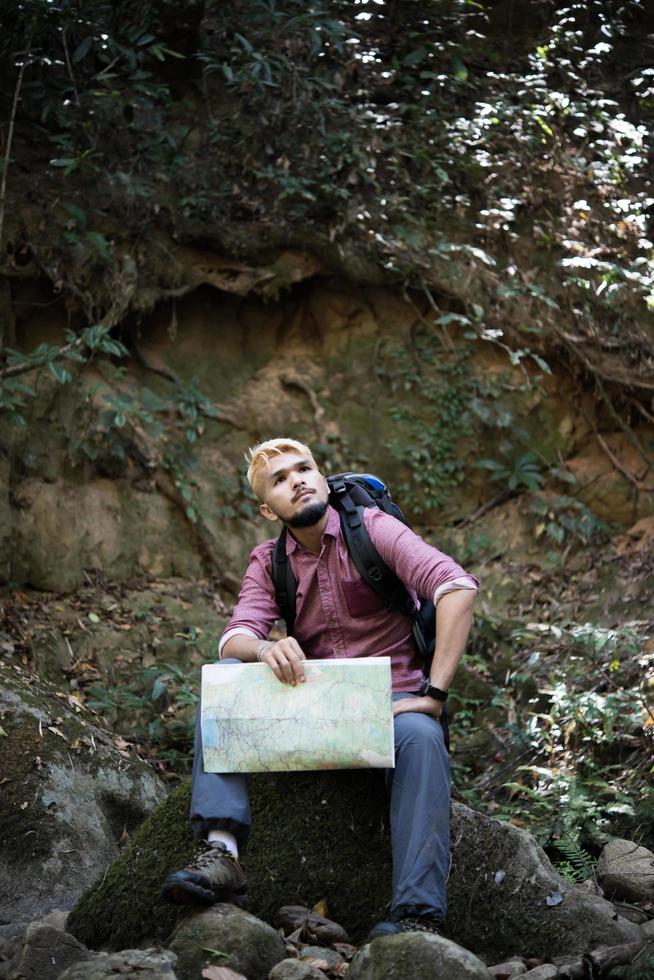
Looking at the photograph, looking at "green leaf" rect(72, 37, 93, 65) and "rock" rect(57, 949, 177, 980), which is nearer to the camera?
"rock" rect(57, 949, 177, 980)

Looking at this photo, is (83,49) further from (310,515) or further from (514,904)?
(514,904)

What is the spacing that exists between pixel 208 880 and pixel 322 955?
480 mm

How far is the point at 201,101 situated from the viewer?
8.45 meters

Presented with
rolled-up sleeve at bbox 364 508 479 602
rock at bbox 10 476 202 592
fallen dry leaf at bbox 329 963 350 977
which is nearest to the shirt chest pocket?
rolled-up sleeve at bbox 364 508 479 602

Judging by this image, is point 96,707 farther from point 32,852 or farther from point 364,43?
point 364,43

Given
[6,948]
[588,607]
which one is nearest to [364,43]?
[588,607]

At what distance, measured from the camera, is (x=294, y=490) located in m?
3.83

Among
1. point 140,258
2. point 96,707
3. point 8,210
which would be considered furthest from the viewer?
point 140,258

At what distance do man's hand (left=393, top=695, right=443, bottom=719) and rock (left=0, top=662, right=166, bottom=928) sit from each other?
68.7 inches

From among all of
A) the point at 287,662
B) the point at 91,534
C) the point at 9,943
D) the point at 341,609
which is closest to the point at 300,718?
the point at 287,662

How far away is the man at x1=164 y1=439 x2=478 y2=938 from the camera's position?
3.13m

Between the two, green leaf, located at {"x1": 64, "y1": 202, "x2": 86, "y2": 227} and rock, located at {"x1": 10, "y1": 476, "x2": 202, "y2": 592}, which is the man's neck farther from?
green leaf, located at {"x1": 64, "y1": 202, "x2": 86, "y2": 227}

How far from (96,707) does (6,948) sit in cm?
277

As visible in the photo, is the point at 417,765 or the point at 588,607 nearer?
the point at 417,765
